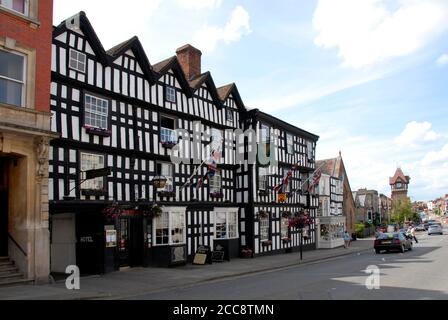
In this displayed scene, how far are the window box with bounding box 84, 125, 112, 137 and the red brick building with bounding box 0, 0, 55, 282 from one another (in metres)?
2.61

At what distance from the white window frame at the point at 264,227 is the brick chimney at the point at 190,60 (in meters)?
10.5

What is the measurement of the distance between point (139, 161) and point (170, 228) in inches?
150

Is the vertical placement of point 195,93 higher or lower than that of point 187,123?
higher

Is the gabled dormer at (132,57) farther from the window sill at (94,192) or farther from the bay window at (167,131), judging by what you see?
the window sill at (94,192)

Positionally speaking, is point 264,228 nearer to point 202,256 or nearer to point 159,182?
point 202,256

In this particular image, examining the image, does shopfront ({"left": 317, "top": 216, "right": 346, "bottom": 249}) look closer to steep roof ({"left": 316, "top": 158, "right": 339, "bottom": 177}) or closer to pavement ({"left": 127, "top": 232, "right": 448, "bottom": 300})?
steep roof ({"left": 316, "top": 158, "right": 339, "bottom": 177})

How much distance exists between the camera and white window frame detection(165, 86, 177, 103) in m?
22.9

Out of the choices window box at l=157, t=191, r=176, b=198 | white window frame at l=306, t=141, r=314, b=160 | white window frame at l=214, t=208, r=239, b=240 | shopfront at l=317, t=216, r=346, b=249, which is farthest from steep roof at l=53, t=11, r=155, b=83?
shopfront at l=317, t=216, r=346, b=249

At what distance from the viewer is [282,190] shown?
30750mm

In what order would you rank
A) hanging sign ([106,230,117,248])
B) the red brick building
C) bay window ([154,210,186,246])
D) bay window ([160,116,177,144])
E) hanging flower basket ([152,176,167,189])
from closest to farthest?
the red brick building < hanging sign ([106,230,117,248]) < hanging flower basket ([152,176,167,189]) < bay window ([154,210,186,246]) < bay window ([160,116,177,144])

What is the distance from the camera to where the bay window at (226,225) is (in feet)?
85.5
